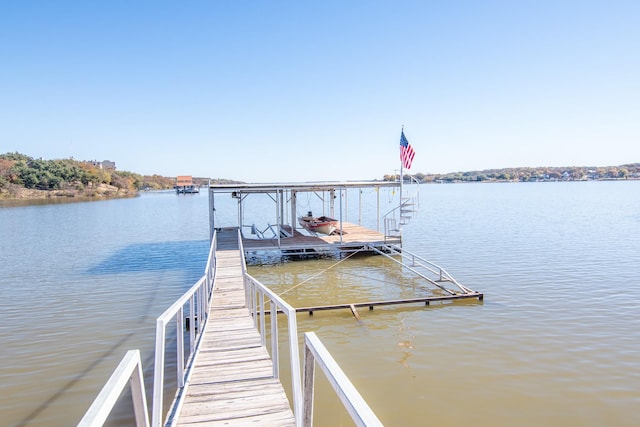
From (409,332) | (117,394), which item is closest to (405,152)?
(409,332)

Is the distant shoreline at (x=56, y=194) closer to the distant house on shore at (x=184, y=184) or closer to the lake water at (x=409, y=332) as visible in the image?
the distant house on shore at (x=184, y=184)

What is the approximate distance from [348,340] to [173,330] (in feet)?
14.2

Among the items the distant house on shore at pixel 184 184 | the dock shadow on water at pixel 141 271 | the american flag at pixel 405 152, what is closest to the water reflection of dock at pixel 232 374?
the dock shadow on water at pixel 141 271

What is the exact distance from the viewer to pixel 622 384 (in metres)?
7.22

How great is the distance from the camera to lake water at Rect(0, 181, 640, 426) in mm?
6617

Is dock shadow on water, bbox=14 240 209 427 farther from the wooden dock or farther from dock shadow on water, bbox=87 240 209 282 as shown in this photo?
the wooden dock

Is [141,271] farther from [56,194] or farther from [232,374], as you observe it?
[56,194]

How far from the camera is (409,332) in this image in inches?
378

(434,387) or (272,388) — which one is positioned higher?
(272,388)

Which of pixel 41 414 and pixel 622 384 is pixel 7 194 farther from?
pixel 622 384

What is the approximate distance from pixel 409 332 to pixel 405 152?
28.3ft

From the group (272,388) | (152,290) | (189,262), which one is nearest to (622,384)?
(272,388)

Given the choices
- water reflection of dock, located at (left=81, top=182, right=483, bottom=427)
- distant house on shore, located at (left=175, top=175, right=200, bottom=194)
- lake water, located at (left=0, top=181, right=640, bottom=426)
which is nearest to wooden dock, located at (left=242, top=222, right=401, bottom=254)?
lake water, located at (left=0, top=181, right=640, bottom=426)

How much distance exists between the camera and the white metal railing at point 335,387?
169 cm
